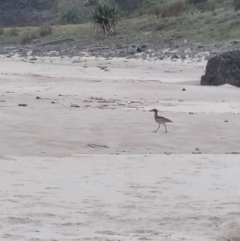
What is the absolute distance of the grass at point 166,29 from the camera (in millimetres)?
32000

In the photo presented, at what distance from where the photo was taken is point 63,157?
9703 mm

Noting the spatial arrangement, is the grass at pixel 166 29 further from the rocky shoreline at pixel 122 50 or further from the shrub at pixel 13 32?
the rocky shoreline at pixel 122 50

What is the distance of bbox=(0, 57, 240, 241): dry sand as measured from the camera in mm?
6203

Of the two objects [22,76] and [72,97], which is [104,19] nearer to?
[22,76]

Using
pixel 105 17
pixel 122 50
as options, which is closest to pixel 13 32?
pixel 105 17

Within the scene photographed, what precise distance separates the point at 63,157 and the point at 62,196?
2624mm

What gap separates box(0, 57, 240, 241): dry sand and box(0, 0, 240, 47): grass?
13080 millimetres

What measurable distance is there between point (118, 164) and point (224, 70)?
12.3 m

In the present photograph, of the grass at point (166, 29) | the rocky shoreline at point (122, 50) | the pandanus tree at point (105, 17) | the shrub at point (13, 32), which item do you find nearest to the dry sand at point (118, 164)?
the rocky shoreline at point (122, 50)

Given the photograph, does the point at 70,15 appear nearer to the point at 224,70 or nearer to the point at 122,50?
the point at 122,50

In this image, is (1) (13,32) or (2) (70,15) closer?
(1) (13,32)

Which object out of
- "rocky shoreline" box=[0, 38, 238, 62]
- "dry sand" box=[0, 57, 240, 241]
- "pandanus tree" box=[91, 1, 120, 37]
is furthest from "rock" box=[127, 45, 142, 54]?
"dry sand" box=[0, 57, 240, 241]

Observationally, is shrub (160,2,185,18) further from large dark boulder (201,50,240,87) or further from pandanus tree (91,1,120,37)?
large dark boulder (201,50,240,87)

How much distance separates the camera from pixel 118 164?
9070 millimetres
